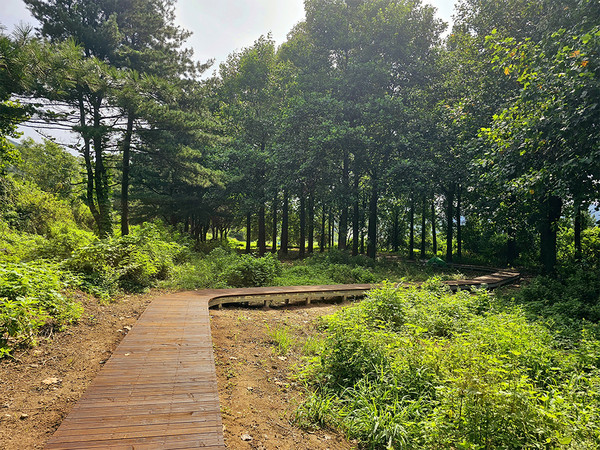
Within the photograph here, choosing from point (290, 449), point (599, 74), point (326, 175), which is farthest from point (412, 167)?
point (290, 449)

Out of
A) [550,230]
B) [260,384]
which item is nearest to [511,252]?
[550,230]

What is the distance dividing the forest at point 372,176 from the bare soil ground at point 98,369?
0.35 meters

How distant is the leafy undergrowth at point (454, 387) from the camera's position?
2842 mm

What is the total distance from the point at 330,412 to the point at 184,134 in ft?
47.9

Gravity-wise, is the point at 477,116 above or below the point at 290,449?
above

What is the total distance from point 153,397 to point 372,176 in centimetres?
1784

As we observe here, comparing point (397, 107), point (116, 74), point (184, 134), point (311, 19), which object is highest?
point (311, 19)

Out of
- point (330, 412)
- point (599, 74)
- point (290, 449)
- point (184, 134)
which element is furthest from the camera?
point (184, 134)

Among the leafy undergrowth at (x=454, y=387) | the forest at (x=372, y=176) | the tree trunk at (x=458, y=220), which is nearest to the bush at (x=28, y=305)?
the forest at (x=372, y=176)

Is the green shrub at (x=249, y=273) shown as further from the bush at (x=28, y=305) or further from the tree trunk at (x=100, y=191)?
the tree trunk at (x=100, y=191)

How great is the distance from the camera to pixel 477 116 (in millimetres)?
13086

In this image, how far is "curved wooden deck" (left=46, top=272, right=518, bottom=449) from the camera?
2.64 metres

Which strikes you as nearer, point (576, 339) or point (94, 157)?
point (576, 339)

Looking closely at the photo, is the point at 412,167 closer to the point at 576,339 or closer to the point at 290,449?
the point at 576,339
